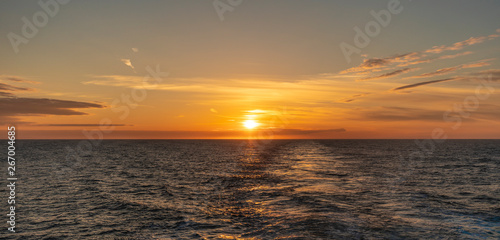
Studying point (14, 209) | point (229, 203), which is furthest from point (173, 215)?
point (14, 209)

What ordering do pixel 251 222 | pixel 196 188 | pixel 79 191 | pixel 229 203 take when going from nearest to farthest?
1. pixel 251 222
2. pixel 229 203
3. pixel 79 191
4. pixel 196 188

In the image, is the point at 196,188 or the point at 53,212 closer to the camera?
the point at 53,212

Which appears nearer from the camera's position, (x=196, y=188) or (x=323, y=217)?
(x=323, y=217)

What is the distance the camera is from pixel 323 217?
81.6ft

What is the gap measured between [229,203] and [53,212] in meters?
15.7

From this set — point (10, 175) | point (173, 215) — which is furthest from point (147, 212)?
point (10, 175)

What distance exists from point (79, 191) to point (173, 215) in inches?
689

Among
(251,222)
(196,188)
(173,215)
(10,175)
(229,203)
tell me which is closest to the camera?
(251,222)

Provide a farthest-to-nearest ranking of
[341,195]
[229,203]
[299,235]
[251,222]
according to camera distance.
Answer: [341,195] < [229,203] < [251,222] < [299,235]

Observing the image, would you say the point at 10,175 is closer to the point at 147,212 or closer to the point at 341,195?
the point at 147,212

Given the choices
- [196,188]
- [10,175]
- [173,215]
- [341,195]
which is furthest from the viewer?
[10,175]

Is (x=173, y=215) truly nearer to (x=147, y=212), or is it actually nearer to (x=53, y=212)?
(x=147, y=212)

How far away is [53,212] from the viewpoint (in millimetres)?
27156

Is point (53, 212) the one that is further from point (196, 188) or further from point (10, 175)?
point (10, 175)
